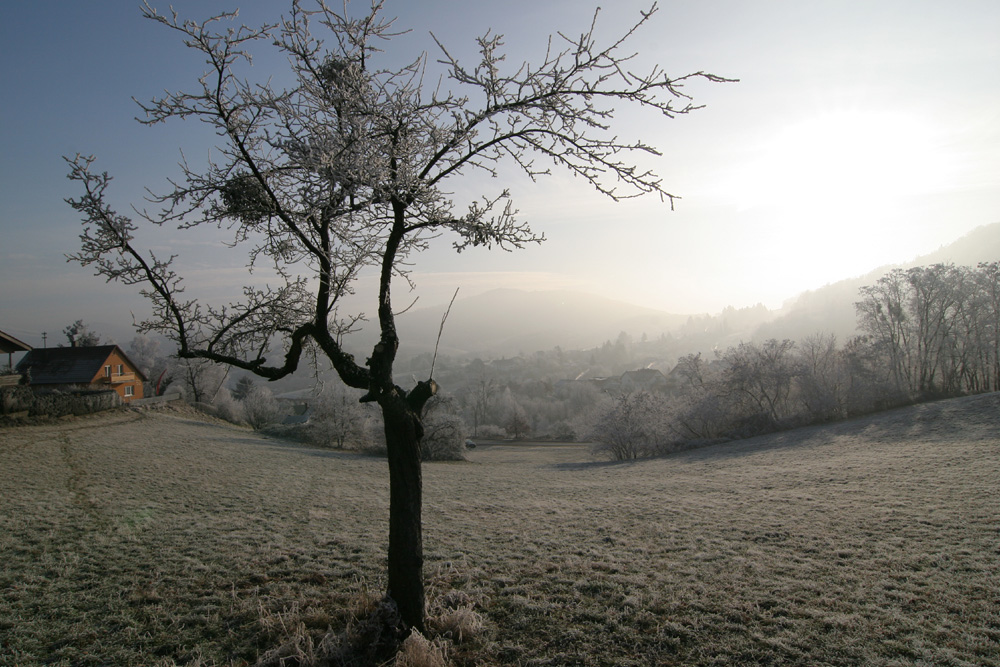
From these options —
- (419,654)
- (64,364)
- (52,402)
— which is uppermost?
(64,364)

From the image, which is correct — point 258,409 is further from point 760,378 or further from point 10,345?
point 760,378

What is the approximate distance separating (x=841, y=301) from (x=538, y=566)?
573 ft

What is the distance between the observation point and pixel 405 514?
15.7 ft

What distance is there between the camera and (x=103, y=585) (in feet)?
20.0

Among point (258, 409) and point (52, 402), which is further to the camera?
point (258, 409)

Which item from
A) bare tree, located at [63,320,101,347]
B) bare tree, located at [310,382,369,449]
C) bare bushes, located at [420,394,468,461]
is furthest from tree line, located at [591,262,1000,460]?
bare tree, located at [63,320,101,347]

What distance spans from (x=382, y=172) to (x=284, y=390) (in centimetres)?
13587

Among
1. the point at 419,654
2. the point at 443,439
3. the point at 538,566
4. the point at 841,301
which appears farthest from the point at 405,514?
the point at 841,301

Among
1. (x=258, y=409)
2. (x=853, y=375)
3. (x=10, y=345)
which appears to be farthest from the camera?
(x=258, y=409)

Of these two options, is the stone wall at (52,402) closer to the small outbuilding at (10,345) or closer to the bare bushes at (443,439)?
the small outbuilding at (10,345)

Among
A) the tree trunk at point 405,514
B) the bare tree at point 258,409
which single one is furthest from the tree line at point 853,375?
the bare tree at point 258,409

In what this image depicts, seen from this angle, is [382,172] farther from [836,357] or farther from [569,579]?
[836,357]

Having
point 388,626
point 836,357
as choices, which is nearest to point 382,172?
point 388,626

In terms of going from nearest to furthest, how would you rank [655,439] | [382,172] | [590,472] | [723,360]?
[382,172] → [590,472] → [655,439] → [723,360]
